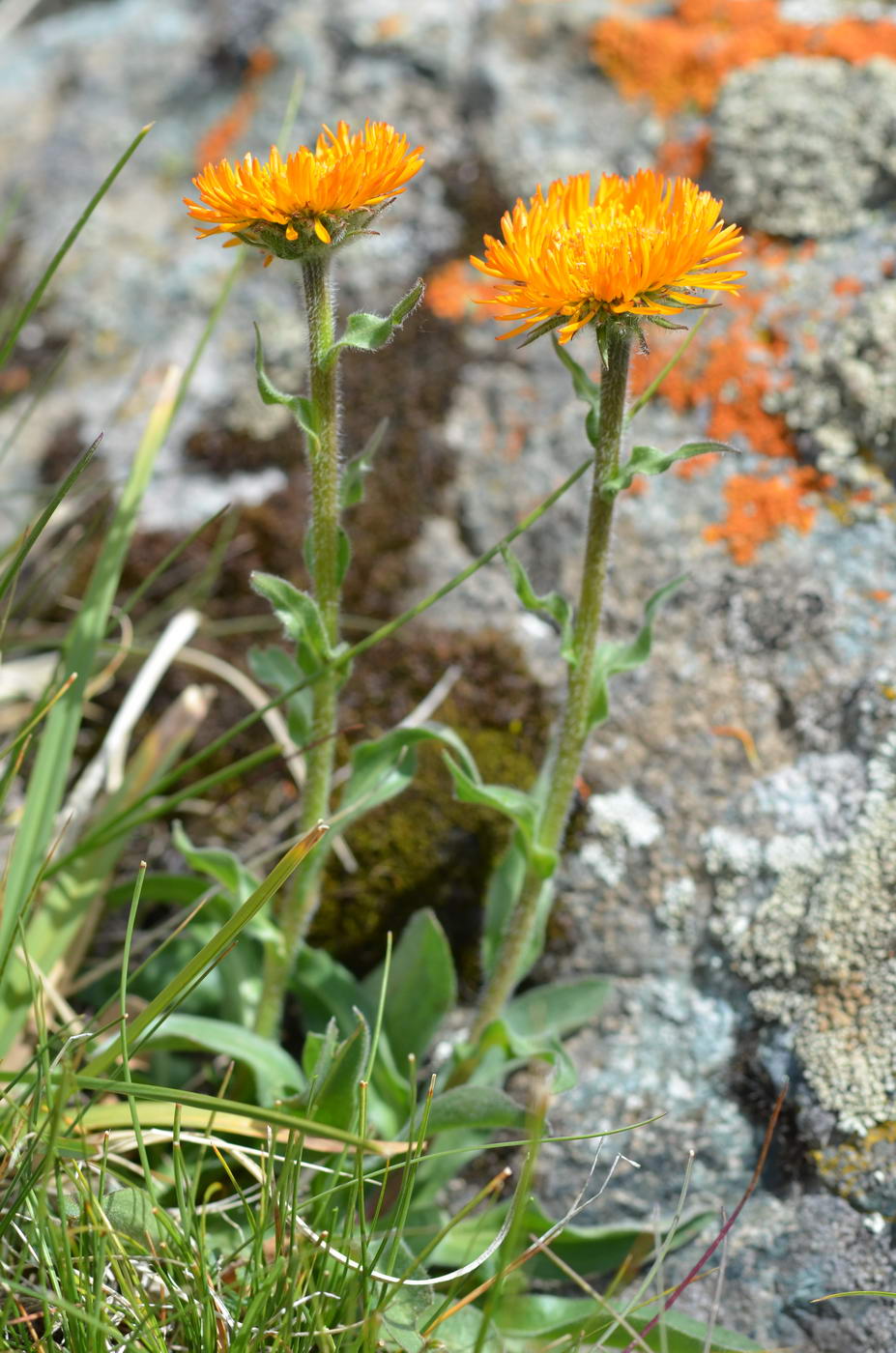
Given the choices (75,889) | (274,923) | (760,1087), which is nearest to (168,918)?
(75,889)

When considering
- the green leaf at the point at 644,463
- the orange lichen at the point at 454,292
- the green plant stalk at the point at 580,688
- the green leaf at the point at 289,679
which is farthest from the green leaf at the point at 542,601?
the orange lichen at the point at 454,292

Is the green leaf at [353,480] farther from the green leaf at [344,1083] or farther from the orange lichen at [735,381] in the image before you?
the orange lichen at [735,381]

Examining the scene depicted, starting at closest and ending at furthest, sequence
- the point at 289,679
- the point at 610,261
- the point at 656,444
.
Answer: the point at 610,261 → the point at 289,679 → the point at 656,444

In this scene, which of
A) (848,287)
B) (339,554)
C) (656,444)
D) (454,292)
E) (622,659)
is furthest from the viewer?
(454,292)

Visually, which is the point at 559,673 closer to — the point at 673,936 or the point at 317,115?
the point at 673,936

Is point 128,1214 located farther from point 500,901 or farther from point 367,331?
point 367,331

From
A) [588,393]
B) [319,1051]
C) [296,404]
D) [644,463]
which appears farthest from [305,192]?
[319,1051]
